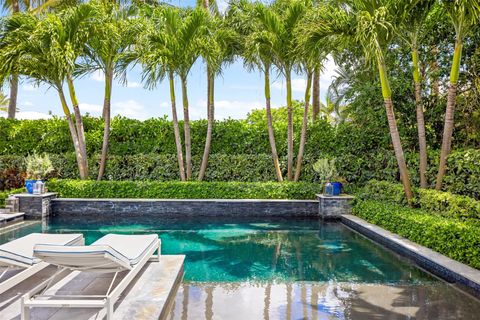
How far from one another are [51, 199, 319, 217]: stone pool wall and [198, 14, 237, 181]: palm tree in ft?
5.67

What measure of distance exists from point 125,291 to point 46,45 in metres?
9.50

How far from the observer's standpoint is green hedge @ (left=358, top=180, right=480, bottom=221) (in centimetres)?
689

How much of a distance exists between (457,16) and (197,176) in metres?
8.88

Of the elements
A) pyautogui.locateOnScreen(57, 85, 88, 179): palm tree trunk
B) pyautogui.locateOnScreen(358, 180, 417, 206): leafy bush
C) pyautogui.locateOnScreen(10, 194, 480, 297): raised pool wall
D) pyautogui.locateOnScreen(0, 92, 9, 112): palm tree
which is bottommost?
pyautogui.locateOnScreen(10, 194, 480, 297): raised pool wall

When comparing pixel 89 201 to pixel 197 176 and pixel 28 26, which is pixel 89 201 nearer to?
pixel 197 176

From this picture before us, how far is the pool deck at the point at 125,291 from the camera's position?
11.6 ft

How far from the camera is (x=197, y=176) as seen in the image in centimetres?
1316

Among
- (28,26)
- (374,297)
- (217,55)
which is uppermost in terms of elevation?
(28,26)

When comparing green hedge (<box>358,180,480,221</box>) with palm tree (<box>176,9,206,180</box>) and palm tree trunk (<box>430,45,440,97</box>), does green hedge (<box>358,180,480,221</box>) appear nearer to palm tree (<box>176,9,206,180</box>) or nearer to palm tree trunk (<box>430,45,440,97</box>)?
palm tree trunk (<box>430,45,440,97</box>)

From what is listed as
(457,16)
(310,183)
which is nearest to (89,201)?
(310,183)

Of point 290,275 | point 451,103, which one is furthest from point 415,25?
point 290,275

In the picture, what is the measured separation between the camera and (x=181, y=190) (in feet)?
38.3

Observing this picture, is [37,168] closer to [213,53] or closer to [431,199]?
[213,53]

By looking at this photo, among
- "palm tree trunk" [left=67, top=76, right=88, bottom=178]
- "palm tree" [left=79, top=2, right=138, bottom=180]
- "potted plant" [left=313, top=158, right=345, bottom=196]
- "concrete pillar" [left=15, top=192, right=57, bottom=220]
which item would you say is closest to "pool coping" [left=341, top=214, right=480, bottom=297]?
"potted plant" [left=313, top=158, right=345, bottom=196]
